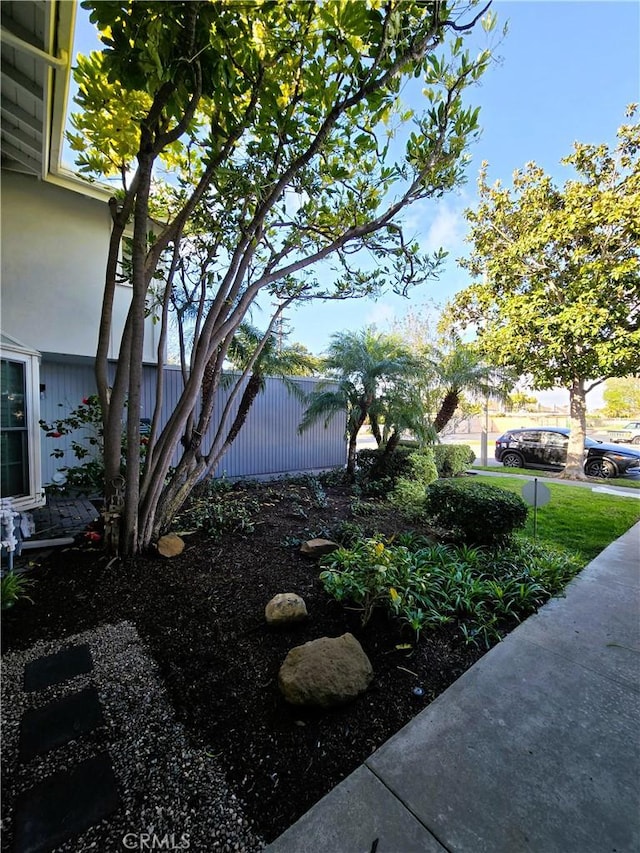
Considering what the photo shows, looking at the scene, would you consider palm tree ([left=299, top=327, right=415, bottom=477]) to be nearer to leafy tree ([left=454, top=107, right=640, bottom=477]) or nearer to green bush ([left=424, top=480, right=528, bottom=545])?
green bush ([left=424, top=480, right=528, bottom=545])

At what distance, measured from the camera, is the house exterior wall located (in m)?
7.00

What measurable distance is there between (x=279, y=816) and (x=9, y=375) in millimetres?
4969

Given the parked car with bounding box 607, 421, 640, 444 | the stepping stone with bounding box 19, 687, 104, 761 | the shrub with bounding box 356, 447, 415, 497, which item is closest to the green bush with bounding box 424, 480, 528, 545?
the shrub with bounding box 356, 447, 415, 497

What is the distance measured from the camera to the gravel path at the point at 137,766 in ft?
4.24

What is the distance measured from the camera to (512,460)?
12.2 metres

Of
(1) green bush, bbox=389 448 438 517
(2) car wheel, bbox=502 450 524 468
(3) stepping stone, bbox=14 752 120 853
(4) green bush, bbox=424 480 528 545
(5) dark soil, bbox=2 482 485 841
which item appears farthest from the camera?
(2) car wheel, bbox=502 450 524 468

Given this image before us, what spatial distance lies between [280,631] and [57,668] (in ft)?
4.48

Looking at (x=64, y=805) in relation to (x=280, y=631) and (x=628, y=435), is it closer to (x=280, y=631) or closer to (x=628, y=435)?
(x=280, y=631)

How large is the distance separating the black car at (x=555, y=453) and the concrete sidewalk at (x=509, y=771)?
1010cm

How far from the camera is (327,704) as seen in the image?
186 centimetres

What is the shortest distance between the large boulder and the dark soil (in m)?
0.07

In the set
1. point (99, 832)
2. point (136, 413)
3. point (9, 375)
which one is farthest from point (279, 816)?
point (9, 375)

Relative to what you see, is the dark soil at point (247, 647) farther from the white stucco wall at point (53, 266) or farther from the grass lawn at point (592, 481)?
the grass lawn at point (592, 481)

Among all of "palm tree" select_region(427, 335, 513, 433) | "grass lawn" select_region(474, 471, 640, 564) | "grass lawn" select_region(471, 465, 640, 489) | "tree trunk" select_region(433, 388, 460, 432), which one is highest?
"palm tree" select_region(427, 335, 513, 433)
